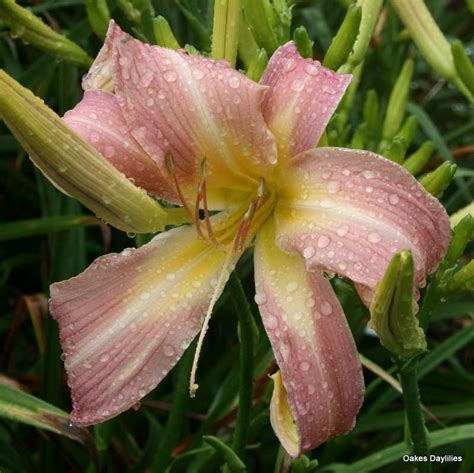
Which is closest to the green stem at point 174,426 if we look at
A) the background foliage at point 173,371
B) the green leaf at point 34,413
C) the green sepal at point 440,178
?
the background foliage at point 173,371

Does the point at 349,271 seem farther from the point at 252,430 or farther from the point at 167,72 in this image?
the point at 252,430

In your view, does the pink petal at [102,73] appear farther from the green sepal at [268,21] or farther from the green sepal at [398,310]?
the green sepal at [398,310]

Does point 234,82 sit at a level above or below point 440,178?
above

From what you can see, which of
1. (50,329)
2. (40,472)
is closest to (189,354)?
(50,329)

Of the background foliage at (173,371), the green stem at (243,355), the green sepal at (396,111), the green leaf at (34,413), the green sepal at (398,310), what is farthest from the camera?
the green sepal at (396,111)

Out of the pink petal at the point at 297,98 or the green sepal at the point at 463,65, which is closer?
the pink petal at the point at 297,98

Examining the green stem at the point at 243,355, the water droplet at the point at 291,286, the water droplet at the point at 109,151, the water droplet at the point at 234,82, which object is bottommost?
the green stem at the point at 243,355

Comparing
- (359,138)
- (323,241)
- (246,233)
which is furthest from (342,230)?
(359,138)

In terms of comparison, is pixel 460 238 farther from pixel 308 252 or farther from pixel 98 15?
pixel 98 15
